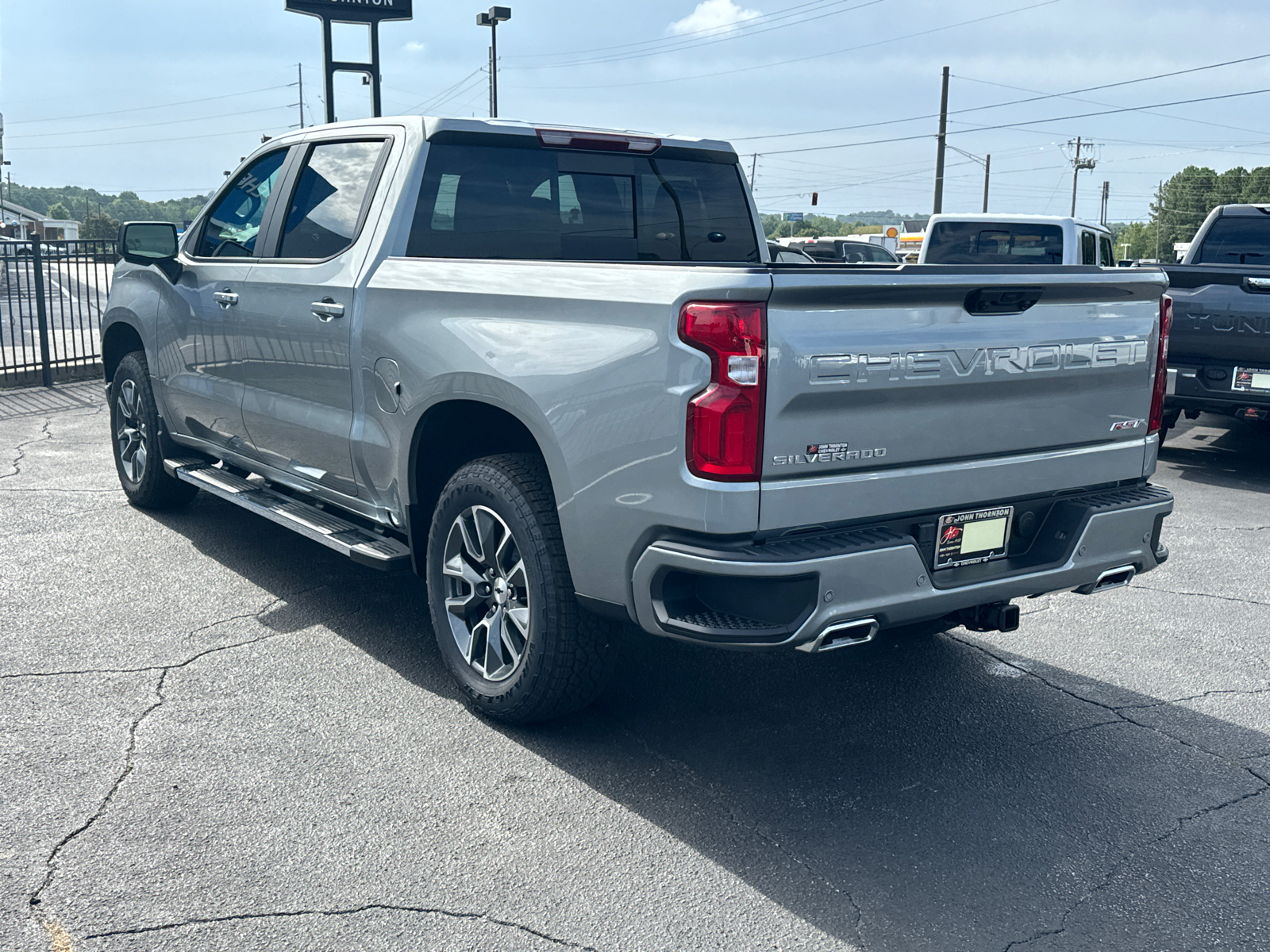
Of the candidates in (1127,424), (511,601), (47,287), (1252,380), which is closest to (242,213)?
(511,601)

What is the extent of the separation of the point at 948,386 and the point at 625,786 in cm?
156

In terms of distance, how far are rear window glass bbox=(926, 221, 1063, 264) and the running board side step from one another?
9.27 m

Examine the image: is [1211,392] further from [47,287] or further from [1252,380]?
[47,287]

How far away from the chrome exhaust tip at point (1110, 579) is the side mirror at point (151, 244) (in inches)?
179

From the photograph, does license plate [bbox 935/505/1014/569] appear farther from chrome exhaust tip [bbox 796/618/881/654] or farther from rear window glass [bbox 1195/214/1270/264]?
rear window glass [bbox 1195/214/1270/264]

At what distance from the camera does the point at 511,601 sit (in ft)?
12.7

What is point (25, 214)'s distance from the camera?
9688 cm

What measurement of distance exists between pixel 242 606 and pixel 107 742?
1.44 metres

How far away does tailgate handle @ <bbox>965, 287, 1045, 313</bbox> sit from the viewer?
11.0 feet

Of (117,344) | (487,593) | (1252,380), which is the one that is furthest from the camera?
(1252,380)

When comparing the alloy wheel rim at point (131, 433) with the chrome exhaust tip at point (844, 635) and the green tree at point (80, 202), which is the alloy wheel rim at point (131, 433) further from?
the green tree at point (80, 202)

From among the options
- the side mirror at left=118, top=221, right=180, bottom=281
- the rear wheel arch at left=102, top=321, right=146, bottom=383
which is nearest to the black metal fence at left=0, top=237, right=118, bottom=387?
→ the rear wheel arch at left=102, top=321, right=146, bottom=383

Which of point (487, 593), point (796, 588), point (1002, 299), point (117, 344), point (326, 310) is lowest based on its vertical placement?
point (487, 593)

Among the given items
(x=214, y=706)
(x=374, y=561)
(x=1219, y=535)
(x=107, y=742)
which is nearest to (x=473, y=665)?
(x=374, y=561)
